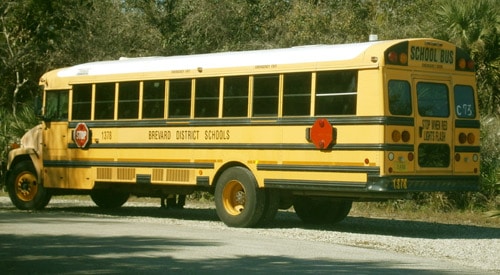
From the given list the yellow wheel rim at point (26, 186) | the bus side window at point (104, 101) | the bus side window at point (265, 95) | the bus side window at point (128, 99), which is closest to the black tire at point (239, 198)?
the bus side window at point (265, 95)

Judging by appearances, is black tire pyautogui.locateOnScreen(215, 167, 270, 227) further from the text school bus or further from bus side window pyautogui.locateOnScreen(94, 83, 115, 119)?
bus side window pyautogui.locateOnScreen(94, 83, 115, 119)

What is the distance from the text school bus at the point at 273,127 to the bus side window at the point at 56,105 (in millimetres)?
25

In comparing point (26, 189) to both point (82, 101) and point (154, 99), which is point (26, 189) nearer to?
point (82, 101)

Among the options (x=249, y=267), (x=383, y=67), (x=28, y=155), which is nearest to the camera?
(x=249, y=267)

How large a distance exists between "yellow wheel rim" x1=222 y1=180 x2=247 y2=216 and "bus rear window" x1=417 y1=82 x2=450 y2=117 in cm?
308

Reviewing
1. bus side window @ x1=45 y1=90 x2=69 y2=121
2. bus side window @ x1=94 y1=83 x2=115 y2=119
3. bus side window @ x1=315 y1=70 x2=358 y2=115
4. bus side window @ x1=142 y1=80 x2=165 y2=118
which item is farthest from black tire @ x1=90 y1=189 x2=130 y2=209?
bus side window @ x1=315 y1=70 x2=358 y2=115

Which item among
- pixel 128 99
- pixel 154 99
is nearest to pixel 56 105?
pixel 128 99

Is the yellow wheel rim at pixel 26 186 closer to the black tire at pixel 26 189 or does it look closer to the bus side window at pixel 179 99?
the black tire at pixel 26 189

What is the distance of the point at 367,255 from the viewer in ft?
44.4

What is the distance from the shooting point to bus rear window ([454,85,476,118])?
55.6 ft

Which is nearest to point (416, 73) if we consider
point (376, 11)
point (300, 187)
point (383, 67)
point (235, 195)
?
point (383, 67)

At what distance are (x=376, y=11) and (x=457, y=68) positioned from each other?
16.8 meters

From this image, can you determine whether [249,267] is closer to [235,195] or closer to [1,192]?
[235,195]

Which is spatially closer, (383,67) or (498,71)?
(383,67)
